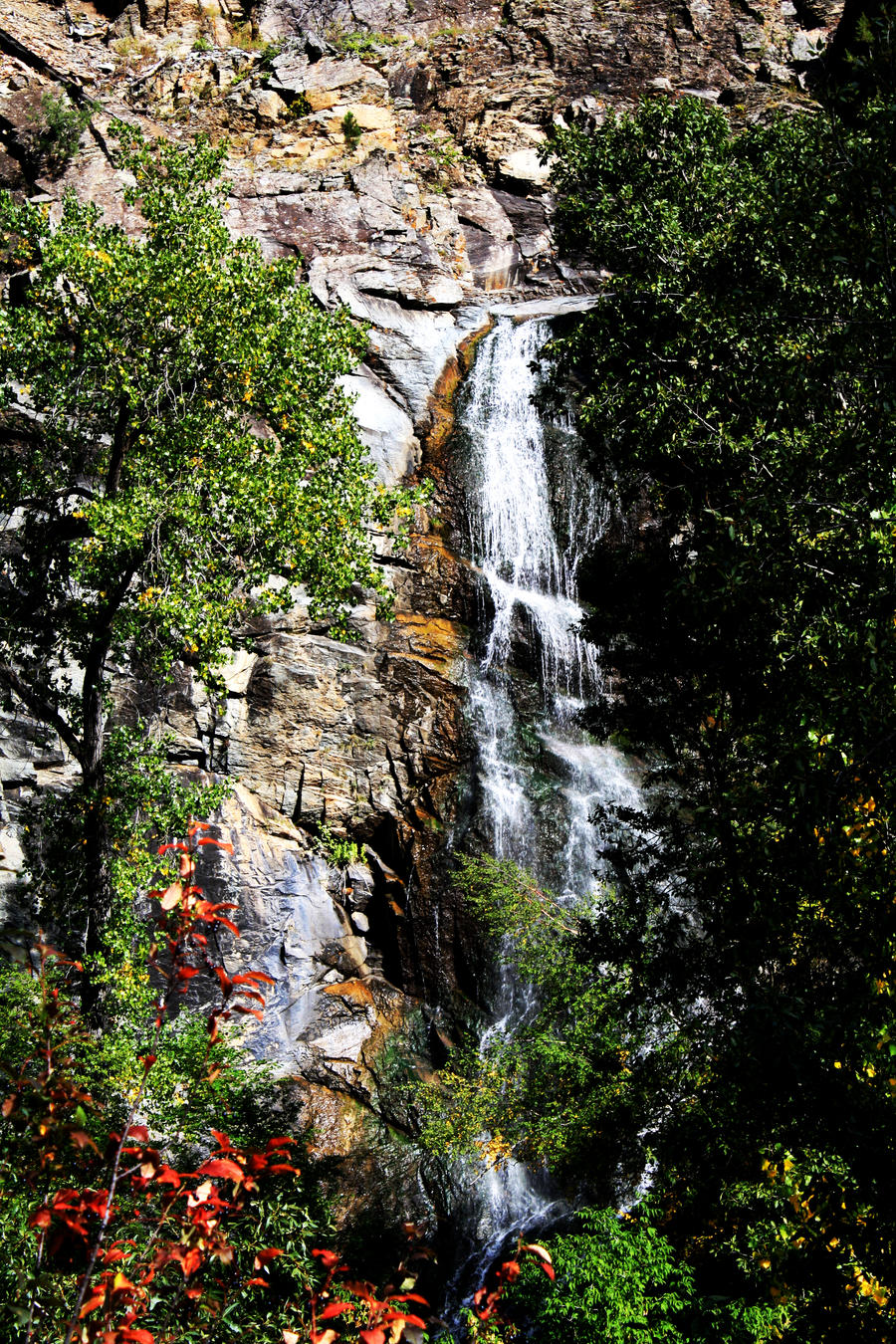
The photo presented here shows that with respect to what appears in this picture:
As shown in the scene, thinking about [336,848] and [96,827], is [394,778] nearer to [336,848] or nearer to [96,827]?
[336,848]

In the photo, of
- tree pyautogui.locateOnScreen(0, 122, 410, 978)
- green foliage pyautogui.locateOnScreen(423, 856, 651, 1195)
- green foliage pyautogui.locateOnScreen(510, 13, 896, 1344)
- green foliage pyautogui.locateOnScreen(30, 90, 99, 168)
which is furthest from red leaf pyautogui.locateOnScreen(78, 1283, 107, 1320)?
green foliage pyautogui.locateOnScreen(30, 90, 99, 168)

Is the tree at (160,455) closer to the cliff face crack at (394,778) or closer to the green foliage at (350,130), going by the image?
the cliff face crack at (394,778)

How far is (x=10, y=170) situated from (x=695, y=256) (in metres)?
18.2

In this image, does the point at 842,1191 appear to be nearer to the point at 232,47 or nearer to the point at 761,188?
the point at 761,188

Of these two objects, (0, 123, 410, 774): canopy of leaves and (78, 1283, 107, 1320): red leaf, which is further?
(0, 123, 410, 774): canopy of leaves

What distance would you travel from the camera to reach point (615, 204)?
422 inches

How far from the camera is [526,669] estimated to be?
15.3m

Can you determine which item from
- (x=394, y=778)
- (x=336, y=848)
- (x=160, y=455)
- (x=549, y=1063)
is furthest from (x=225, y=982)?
(x=394, y=778)

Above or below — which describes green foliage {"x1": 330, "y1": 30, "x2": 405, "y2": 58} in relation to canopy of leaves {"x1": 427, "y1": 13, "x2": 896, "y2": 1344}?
above

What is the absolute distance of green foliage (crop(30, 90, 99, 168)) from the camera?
2078 centimetres

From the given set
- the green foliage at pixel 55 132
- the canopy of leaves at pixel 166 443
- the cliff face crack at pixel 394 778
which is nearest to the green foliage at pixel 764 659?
the canopy of leaves at pixel 166 443

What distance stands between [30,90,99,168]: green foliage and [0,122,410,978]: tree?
13709 millimetres

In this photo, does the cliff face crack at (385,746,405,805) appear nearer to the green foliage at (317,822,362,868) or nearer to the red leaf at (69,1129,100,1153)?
the green foliage at (317,822,362,868)

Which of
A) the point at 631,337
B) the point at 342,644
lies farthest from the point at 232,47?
the point at 631,337
